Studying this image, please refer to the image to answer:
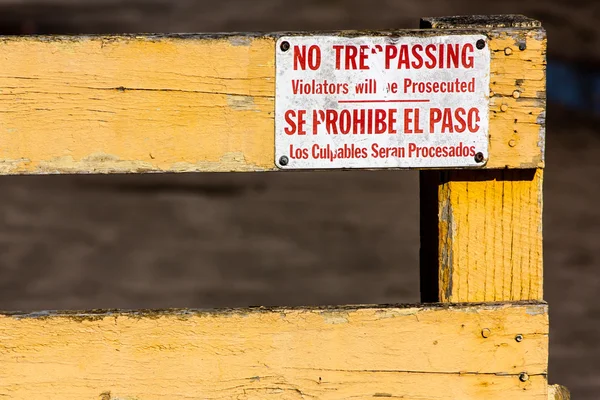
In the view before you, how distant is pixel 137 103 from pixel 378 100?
40cm

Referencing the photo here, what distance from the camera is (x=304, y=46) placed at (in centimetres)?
166

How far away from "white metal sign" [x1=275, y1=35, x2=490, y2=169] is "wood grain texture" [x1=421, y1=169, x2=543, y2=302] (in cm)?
9

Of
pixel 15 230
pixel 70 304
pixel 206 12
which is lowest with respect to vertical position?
pixel 70 304

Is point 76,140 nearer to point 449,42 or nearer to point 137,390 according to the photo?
point 137,390

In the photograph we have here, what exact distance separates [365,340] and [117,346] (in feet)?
1.37

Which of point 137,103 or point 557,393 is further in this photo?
point 557,393

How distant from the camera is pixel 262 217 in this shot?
15.7 feet

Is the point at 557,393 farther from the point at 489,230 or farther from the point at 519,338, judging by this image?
the point at 489,230

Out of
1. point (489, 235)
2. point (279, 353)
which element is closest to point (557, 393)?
point (489, 235)

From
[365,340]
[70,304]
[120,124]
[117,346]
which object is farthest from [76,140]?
[70,304]

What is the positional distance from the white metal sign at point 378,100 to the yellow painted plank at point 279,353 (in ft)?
0.86

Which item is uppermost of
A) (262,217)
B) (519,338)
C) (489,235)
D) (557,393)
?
(262,217)

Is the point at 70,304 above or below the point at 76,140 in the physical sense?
below

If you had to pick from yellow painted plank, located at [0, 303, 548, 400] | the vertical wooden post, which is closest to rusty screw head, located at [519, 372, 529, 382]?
yellow painted plank, located at [0, 303, 548, 400]
